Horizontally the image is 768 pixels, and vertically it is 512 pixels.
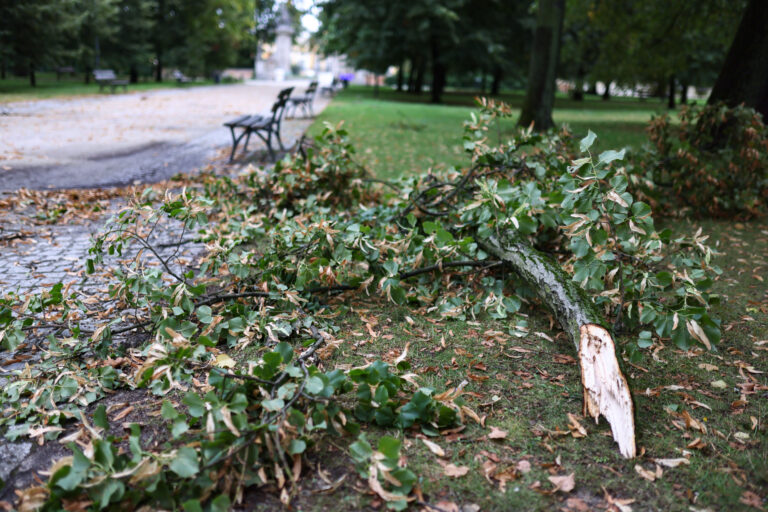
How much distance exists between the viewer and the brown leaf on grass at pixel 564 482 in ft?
7.07

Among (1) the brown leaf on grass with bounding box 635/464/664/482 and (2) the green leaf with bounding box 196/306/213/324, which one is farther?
(2) the green leaf with bounding box 196/306/213/324

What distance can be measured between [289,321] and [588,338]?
5.65 ft

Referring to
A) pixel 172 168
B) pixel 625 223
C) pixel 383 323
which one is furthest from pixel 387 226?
pixel 172 168

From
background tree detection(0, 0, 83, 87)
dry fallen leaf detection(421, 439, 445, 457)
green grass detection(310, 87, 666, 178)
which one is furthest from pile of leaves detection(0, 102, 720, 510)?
background tree detection(0, 0, 83, 87)

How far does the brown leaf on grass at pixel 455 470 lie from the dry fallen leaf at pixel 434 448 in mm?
70

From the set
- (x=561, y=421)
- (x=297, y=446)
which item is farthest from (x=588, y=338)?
(x=297, y=446)

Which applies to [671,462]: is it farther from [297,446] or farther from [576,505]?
[297,446]

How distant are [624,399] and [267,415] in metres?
1.55

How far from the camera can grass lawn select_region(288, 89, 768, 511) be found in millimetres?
2135

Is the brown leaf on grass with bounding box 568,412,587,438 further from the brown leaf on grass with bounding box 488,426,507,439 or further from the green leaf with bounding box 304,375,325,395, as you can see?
the green leaf with bounding box 304,375,325,395

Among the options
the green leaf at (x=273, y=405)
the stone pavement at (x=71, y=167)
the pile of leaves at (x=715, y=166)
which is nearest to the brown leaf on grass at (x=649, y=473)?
the green leaf at (x=273, y=405)

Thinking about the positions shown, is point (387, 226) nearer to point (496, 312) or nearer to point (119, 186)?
point (496, 312)

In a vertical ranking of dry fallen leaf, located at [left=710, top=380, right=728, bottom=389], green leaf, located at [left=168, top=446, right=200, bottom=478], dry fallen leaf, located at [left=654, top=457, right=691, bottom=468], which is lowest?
dry fallen leaf, located at [left=654, top=457, right=691, bottom=468]

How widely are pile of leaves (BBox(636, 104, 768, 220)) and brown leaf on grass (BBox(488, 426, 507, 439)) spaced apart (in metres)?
4.52
